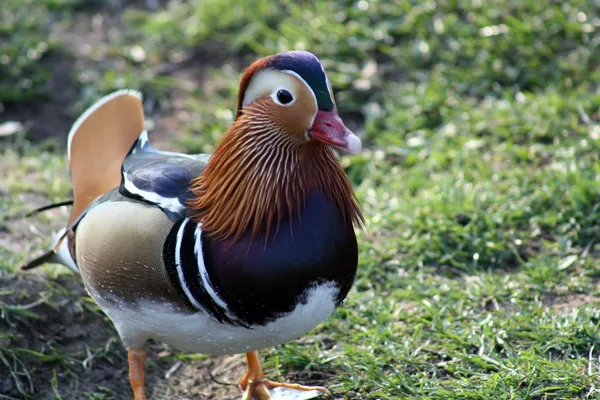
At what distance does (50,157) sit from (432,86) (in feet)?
6.89

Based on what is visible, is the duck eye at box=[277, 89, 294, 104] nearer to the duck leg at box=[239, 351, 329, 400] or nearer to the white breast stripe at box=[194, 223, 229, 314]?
the white breast stripe at box=[194, 223, 229, 314]

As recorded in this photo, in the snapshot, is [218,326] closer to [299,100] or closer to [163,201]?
[163,201]

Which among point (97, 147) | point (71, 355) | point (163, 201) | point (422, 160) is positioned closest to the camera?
point (163, 201)

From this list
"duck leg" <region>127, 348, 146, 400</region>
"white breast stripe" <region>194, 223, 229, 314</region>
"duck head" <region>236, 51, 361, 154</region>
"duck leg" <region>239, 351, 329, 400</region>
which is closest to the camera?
"duck head" <region>236, 51, 361, 154</region>

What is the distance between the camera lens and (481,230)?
3.53m

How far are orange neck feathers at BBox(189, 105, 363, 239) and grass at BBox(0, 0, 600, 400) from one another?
0.74 metres

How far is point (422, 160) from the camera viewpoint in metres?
4.21

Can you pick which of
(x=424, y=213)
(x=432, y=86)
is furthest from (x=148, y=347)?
(x=432, y=86)

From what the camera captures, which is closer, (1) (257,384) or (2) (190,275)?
(2) (190,275)

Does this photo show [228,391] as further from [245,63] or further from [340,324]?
[245,63]

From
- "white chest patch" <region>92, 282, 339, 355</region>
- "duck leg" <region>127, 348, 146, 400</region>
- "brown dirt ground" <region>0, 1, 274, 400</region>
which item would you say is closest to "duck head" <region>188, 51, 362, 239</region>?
"white chest patch" <region>92, 282, 339, 355</region>

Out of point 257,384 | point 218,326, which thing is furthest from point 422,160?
Answer: point 218,326

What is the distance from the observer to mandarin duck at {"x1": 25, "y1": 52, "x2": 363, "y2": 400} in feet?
7.57

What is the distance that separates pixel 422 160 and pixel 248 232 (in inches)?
79.1
